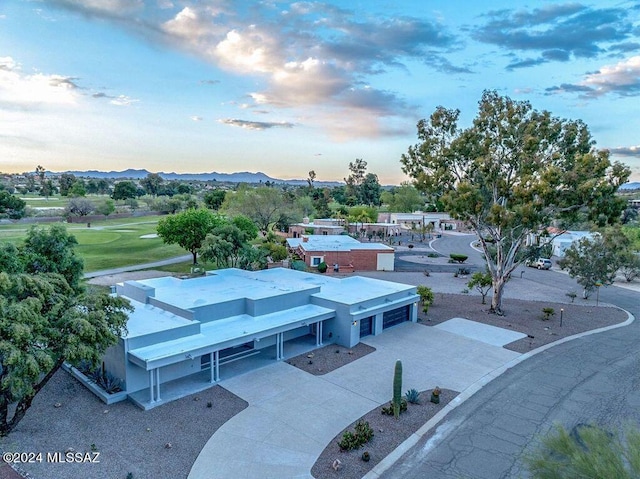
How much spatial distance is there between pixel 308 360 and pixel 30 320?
1176cm

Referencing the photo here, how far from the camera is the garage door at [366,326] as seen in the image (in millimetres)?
23016

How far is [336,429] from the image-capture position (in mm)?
13922

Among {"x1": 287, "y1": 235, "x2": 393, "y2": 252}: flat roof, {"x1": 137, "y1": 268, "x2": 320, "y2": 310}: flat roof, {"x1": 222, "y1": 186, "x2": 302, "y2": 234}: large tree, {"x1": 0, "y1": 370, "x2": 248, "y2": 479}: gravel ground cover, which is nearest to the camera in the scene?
{"x1": 0, "y1": 370, "x2": 248, "y2": 479}: gravel ground cover

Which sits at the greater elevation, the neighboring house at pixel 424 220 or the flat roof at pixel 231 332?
the neighboring house at pixel 424 220

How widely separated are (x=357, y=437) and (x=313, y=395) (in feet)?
11.6

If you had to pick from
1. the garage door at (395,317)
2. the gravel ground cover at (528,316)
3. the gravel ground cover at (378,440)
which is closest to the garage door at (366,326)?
the garage door at (395,317)

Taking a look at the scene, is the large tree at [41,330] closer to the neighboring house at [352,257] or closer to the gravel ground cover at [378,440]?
the gravel ground cover at [378,440]

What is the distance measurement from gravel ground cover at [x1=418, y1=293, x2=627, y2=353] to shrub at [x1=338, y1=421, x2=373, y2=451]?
475 inches

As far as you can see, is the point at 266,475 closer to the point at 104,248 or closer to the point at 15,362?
the point at 15,362

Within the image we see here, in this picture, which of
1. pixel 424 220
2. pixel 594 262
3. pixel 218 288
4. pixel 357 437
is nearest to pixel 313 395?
pixel 357 437

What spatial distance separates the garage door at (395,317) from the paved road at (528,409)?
7641mm

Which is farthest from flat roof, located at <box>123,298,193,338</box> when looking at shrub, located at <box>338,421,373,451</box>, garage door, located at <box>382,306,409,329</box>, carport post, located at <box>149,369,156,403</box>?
garage door, located at <box>382,306,409,329</box>

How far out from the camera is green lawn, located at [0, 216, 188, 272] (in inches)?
1750

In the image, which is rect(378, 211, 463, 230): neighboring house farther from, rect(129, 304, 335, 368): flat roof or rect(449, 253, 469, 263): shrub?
rect(129, 304, 335, 368): flat roof
